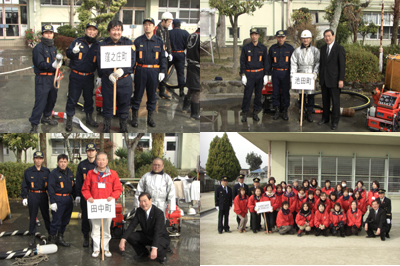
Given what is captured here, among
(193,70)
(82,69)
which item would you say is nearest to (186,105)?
(193,70)

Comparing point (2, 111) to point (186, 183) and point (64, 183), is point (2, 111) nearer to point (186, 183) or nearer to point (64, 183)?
point (64, 183)

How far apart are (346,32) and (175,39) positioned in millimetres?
12533

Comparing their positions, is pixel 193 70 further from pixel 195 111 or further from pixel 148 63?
pixel 148 63

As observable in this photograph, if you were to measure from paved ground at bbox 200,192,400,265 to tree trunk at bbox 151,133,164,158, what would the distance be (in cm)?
479

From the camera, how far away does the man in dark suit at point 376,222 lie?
26.7ft

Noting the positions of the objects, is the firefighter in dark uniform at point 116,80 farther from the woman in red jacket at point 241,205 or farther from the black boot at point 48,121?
the woman in red jacket at point 241,205

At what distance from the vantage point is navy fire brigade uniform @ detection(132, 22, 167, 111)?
716cm

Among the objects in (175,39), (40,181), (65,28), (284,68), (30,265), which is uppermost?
(65,28)

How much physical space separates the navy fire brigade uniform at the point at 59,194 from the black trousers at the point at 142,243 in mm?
1471

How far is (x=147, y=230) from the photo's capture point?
5730mm

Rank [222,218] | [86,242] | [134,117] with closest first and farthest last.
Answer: [86,242] < [134,117] < [222,218]

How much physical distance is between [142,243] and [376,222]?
5.50 metres

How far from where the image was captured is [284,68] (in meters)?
8.67

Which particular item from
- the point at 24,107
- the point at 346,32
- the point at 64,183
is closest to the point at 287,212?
the point at 64,183
